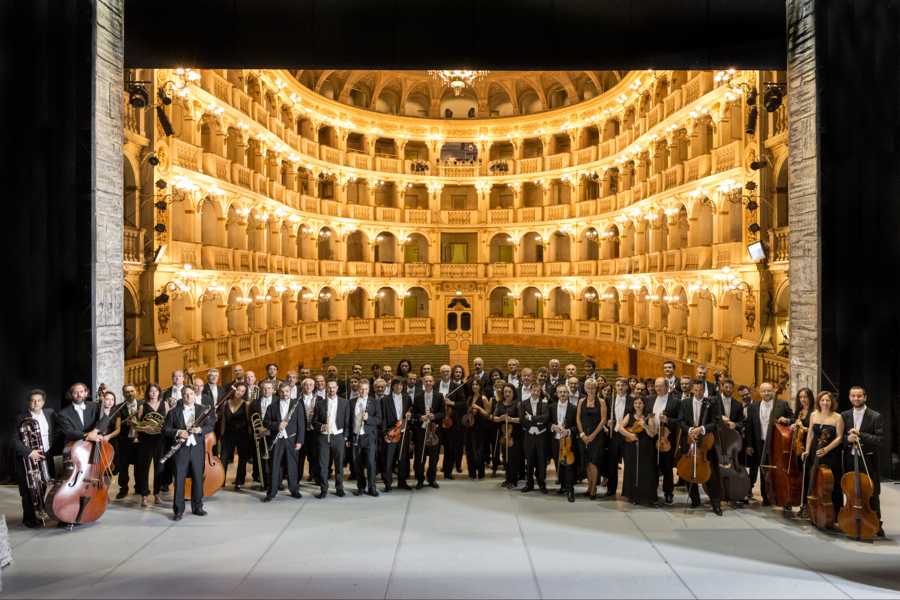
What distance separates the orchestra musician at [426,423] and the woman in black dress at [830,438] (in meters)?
5.57

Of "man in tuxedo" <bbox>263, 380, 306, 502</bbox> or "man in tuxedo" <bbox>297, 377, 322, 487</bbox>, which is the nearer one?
"man in tuxedo" <bbox>263, 380, 306, 502</bbox>

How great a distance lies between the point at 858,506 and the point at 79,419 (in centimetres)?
1062

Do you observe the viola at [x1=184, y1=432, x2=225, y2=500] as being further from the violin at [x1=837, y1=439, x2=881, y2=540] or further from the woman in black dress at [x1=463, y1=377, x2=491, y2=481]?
the violin at [x1=837, y1=439, x2=881, y2=540]

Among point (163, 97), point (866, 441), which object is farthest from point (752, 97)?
point (163, 97)

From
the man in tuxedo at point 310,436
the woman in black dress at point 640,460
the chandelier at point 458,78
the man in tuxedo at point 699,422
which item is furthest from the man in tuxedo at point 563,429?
the chandelier at point 458,78

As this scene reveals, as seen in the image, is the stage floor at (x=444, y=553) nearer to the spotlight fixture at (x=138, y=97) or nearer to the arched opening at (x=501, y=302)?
the spotlight fixture at (x=138, y=97)

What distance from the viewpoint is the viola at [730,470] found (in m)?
9.68

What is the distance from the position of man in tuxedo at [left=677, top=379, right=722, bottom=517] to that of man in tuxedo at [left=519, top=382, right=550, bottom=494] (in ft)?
7.05

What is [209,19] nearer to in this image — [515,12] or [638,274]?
[515,12]

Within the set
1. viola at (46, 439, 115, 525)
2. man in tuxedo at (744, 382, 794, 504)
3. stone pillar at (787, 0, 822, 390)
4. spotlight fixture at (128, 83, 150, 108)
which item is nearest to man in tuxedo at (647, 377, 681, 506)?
man in tuxedo at (744, 382, 794, 504)

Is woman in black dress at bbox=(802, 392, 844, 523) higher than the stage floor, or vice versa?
woman in black dress at bbox=(802, 392, 844, 523)

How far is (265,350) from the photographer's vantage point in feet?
88.2

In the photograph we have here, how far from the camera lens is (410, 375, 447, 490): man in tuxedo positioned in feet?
36.3

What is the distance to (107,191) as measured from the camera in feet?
36.7
